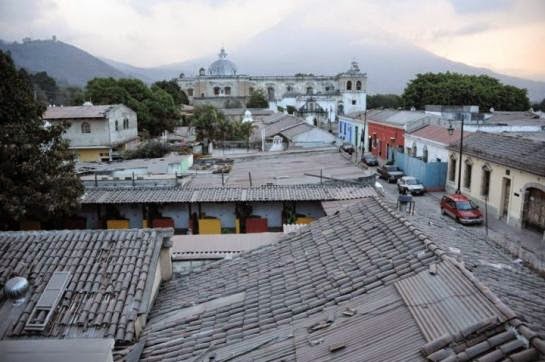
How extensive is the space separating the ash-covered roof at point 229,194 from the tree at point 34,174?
1332 millimetres

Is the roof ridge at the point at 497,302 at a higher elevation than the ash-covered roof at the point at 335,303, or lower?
higher

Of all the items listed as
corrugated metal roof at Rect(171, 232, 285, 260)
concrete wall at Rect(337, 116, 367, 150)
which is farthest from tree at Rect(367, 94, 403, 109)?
corrugated metal roof at Rect(171, 232, 285, 260)

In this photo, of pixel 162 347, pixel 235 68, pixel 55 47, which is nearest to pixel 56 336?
pixel 162 347

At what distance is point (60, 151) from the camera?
16.7 m

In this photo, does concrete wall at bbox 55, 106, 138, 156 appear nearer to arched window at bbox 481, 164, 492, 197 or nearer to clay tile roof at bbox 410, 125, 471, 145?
clay tile roof at bbox 410, 125, 471, 145

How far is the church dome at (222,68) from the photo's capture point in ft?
348

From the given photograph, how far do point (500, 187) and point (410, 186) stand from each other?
19.8ft

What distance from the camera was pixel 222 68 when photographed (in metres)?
106

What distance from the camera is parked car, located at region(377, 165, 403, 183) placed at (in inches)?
1201

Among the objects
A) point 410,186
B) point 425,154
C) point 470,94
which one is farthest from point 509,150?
point 470,94

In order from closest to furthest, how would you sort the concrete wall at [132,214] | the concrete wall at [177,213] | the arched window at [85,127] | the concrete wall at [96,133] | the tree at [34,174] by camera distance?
the tree at [34,174] → the concrete wall at [177,213] → the concrete wall at [132,214] → the concrete wall at [96,133] → the arched window at [85,127]

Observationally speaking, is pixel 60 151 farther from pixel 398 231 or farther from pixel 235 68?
pixel 235 68

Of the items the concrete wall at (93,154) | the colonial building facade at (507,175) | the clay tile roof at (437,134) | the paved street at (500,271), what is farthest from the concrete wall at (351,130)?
the paved street at (500,271)

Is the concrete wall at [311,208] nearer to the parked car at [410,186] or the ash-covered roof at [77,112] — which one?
the parked car at [410,186]
